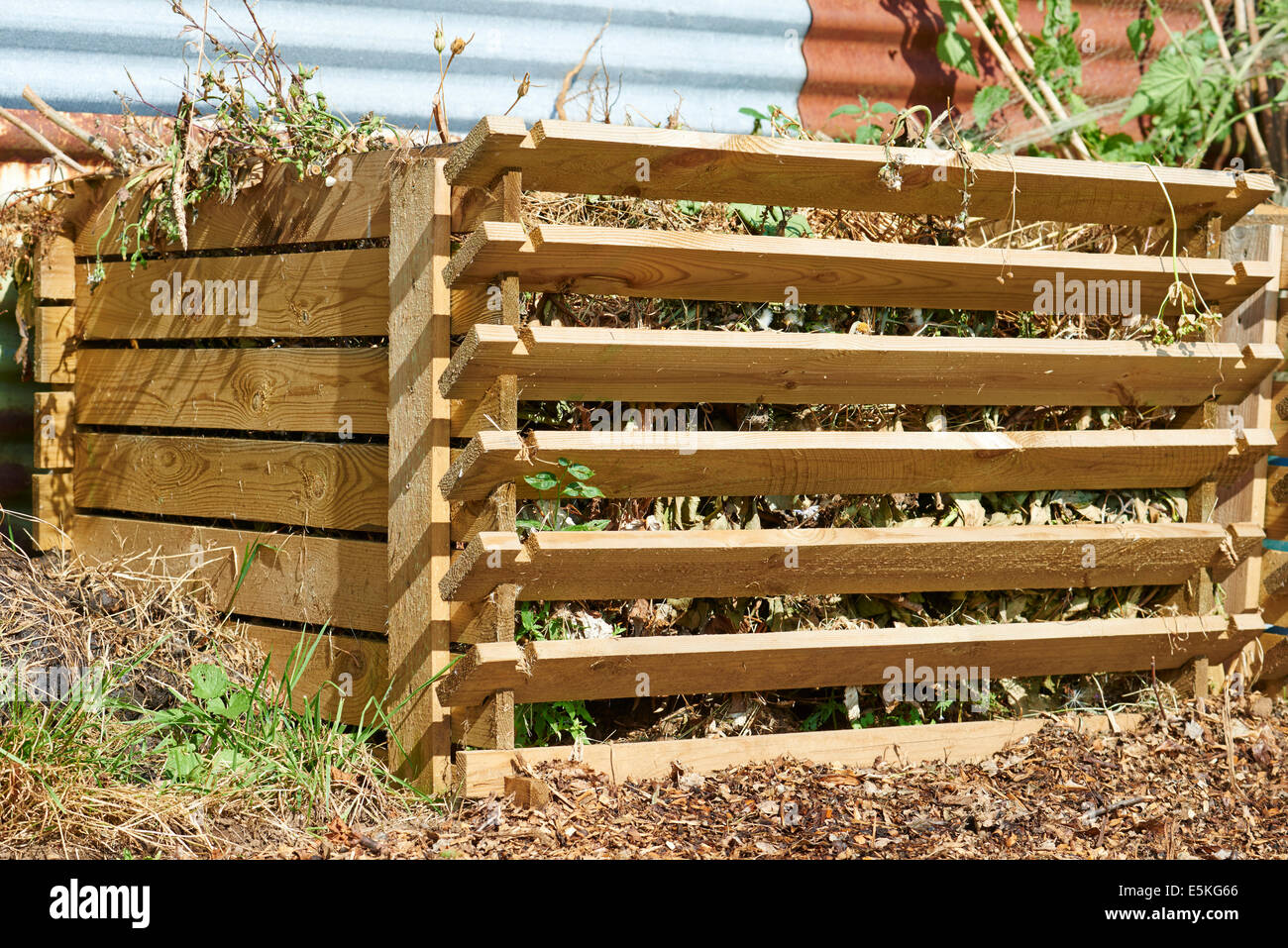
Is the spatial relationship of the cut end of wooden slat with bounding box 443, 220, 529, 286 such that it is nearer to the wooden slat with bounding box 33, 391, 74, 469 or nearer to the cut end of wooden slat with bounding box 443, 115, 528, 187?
the cut end of wooden slat with bounding box 443, 115, 528, 187

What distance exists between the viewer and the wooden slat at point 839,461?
3004mm

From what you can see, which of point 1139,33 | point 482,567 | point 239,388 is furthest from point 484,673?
point 1139,33

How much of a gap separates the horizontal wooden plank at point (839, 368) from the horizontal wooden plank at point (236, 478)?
0.59m

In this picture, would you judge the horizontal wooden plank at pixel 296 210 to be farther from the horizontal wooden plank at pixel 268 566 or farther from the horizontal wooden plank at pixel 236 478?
the horizontal wooden plank at pixel 268 566

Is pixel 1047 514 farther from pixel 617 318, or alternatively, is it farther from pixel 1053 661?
pixel 617 318

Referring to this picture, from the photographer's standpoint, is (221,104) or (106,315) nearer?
(221,104)

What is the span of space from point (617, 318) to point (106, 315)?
1.96 meters

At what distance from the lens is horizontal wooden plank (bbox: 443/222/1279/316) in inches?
116

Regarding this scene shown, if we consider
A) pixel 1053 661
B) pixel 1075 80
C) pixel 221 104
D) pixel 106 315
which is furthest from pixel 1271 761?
pixel 106 315

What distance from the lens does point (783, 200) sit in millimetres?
3221

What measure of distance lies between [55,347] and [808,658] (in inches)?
113

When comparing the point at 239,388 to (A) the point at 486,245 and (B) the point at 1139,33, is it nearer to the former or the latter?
(A) the point at 486,245

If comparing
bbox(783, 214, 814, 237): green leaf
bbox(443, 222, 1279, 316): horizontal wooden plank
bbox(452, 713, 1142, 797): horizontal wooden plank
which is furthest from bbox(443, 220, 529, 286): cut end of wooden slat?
bbox(452, 713, 1142, 797): horizontal wooden plank

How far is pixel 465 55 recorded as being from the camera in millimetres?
4762
